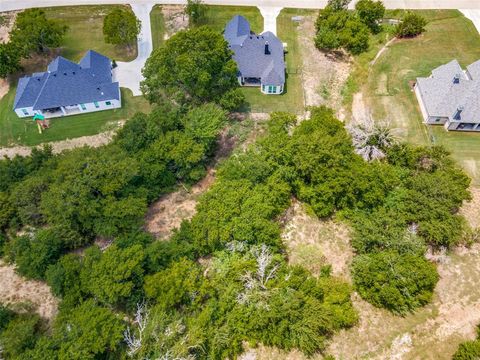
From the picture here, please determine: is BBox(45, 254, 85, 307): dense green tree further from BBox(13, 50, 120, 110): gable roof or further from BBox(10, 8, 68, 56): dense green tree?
BBox(10, 8, 68, 56): dense green tree

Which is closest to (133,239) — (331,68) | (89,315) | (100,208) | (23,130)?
(100,208)

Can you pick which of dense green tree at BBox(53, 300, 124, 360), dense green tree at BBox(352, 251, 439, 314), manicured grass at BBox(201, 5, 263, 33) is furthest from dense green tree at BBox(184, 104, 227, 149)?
manicured grass at BBox(201, 5, 263, 33)

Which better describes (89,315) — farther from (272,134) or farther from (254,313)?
(272,134)

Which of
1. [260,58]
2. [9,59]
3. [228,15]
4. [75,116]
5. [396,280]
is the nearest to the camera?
[396,280]

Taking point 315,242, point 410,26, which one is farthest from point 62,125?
point 410,26

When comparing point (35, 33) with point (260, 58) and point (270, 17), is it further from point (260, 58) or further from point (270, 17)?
point (270, 17)

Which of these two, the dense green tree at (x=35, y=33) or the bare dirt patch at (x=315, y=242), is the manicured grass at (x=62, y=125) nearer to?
the dense green tree at (x=35, y=33)
